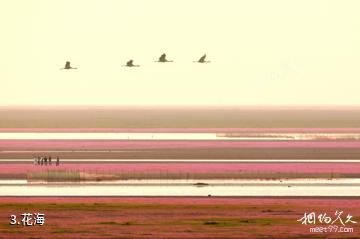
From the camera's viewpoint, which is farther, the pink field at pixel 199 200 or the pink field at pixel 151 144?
the pink field at pixel 151 144

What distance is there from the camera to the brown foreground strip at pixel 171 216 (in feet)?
104

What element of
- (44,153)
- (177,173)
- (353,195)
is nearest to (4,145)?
(44,153)

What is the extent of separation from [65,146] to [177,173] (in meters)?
29.8

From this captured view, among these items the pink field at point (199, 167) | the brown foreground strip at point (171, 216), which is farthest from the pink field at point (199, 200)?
the pink field at point (199, 167)

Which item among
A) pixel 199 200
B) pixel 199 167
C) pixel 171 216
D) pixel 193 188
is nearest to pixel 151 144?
pixel 199 167

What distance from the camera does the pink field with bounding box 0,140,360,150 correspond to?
8019cm

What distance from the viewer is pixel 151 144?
275ft

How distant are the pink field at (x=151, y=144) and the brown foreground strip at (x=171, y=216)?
39443 millimetres

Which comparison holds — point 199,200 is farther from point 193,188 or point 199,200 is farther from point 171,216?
point 193,188

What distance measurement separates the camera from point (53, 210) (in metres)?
36.5

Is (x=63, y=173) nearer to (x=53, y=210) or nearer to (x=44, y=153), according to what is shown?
(x=53, y=210)

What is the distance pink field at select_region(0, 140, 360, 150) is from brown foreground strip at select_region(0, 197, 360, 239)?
3944 cm

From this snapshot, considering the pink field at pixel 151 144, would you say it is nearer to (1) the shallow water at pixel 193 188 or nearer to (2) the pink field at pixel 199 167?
(2) the pink field at pixel 199 167

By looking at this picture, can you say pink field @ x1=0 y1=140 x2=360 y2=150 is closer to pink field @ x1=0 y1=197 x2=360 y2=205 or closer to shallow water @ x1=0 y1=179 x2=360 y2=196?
shallow water @ x1=0 y1=179 x2=360 y2=196
